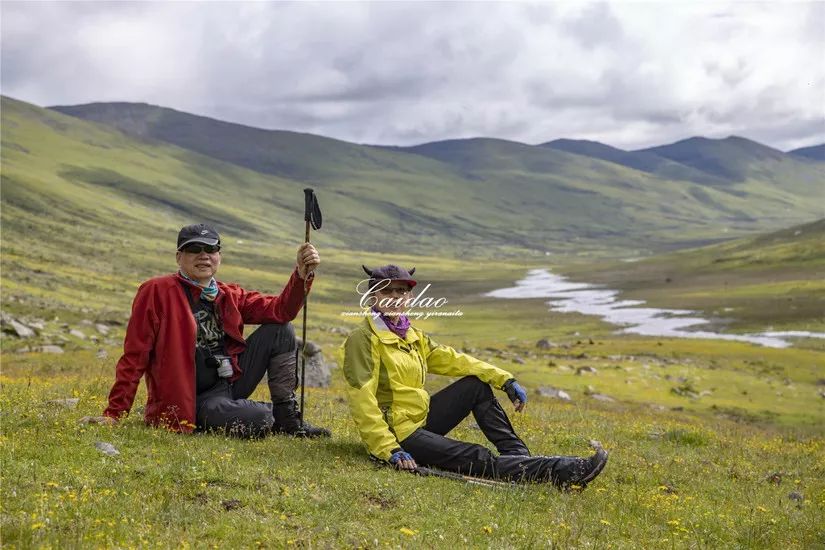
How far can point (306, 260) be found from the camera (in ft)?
36.0

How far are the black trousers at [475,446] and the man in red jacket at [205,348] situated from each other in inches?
95.8

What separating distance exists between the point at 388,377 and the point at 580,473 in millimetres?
2991

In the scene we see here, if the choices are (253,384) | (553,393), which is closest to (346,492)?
(253,384)

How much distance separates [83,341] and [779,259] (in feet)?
540

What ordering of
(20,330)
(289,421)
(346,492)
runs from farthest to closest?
(20,330) < (289,421) < (346,492)

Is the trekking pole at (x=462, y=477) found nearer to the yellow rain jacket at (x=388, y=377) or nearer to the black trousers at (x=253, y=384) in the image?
the yellow rain jacket at (x=388, y=377)

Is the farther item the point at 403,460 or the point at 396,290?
the point at 396,290

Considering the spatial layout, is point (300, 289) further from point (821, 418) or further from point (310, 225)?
point (821, 418)

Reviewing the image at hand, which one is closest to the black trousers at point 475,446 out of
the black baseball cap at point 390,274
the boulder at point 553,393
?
the black baseball cap at point 390,274

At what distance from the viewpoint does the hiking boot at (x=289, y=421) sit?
1213cm

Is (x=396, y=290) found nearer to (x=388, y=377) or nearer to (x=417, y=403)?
(x=388, y=377)

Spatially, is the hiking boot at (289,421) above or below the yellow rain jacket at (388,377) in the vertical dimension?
below

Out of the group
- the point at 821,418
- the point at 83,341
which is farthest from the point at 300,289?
the point at 821,418

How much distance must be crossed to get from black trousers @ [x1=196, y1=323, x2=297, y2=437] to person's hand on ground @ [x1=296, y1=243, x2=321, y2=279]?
3.41 ft
